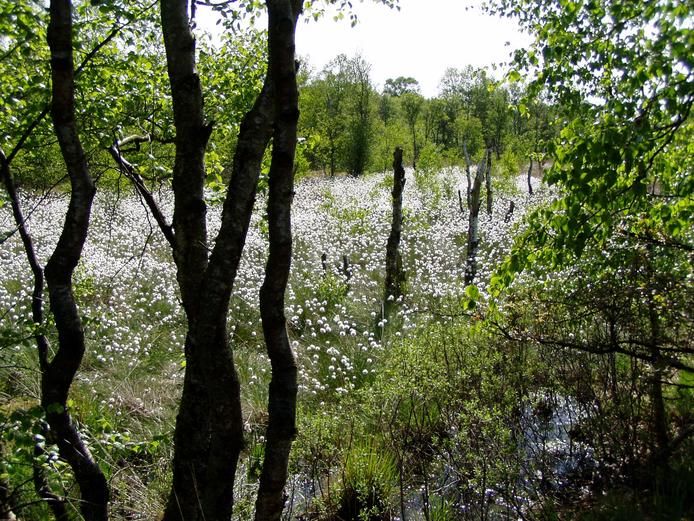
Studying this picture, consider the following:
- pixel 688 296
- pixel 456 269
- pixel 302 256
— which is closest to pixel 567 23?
pixel 688 296

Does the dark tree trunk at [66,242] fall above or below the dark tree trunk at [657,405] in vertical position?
above

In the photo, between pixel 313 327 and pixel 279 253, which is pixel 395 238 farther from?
pixel 279 253

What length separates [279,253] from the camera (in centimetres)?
241

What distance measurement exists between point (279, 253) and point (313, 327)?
7.69 m

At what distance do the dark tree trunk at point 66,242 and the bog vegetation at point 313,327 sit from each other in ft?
0.04

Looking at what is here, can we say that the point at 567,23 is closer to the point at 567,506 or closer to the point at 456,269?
the point at 567,506

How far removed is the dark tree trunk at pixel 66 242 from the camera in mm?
2562

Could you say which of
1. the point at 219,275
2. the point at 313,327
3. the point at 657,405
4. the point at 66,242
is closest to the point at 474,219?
the point at 313,327

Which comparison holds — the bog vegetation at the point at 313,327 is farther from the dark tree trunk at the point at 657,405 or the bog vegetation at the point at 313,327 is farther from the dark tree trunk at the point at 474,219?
the dark tree trunk at the point at 474,219

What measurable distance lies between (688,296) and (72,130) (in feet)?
13.5

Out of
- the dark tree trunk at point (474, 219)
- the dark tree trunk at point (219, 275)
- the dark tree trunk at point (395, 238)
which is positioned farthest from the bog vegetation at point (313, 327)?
the dark tree trunk at point (474, 219)

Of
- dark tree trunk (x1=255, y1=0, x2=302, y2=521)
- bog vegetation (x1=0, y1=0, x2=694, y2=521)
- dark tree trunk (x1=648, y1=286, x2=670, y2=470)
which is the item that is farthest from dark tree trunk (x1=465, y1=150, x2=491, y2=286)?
dark tree trunk (x1=255, y1=0, x2=302, y2=521)

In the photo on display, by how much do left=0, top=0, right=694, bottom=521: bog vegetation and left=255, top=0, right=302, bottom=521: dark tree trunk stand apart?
0.01 metres

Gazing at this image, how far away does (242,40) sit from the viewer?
6.51 m
